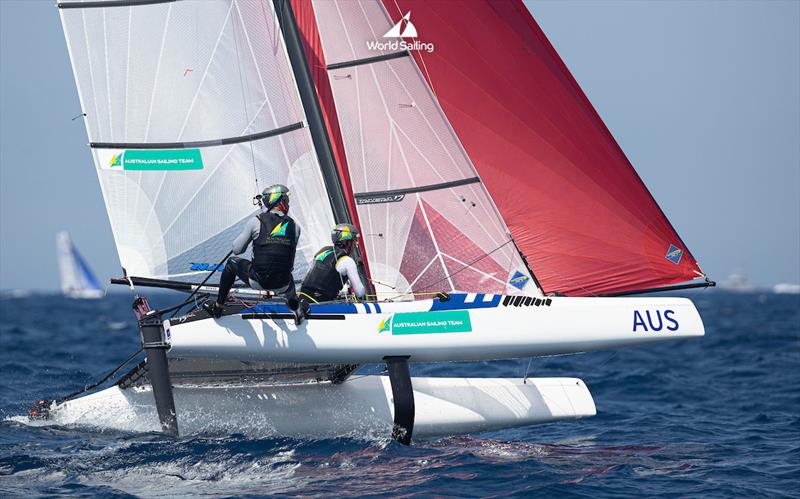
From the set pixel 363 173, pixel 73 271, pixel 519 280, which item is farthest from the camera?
pixel 73 271

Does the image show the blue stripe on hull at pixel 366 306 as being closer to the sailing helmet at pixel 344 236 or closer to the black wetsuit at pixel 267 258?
the black wetsuit at pixel 267 258

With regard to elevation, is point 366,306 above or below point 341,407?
above

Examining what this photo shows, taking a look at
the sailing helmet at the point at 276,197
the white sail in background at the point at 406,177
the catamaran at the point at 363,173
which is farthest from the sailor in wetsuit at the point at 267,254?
the white sail in background at the point at 406,177

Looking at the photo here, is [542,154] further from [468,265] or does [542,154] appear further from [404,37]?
[404,37]

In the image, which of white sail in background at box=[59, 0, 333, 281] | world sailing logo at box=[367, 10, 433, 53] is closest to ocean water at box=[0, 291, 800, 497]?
white sail in background at box=[59, 0, 333, 281]

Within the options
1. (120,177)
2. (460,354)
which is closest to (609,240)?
(460,354)

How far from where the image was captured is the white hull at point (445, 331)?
25.8 feet

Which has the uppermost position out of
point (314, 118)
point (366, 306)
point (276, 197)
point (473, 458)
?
point (314, 118)

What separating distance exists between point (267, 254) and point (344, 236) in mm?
723

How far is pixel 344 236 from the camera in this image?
27.4 ft

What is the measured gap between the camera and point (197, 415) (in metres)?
9.13

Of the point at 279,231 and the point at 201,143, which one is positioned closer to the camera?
the point at 279,231

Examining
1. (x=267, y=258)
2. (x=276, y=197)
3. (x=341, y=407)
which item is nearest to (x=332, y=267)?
(x=267, y=258)

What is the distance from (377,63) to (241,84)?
4.29 ft
